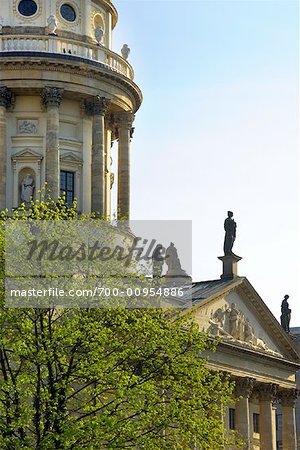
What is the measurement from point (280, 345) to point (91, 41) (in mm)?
21378

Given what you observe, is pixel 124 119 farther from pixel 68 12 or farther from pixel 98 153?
pixel 68 12

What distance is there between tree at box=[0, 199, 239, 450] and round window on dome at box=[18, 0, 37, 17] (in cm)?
2659

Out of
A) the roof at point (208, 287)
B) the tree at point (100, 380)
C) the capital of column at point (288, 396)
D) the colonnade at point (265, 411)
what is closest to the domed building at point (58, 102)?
the roof at point (208, 287)

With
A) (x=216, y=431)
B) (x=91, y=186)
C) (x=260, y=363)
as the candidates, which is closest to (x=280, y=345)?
(x=260, y=363)

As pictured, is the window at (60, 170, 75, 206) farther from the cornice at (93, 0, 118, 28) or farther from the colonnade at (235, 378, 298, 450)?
the colonnade at (235, 378, 298, 450)

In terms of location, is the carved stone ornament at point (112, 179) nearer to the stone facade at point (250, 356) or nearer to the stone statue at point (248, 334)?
the stone facade at point (250, 356)

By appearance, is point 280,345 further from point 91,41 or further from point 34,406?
point 34,406

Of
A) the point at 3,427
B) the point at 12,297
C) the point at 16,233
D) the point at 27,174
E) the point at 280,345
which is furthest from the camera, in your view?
the point at 280,345

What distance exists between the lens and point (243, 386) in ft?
192

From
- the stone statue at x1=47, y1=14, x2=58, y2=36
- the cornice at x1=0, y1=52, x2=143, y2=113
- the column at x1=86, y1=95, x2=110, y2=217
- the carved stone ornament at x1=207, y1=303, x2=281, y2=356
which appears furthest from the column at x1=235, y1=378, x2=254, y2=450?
the stone statue at x1=47, y1=14, x2=58, y2=36

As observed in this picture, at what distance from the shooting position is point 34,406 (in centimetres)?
3091

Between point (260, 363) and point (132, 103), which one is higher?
point (132, 103)

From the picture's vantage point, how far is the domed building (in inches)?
2157

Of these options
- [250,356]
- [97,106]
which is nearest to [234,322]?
[250,356]
